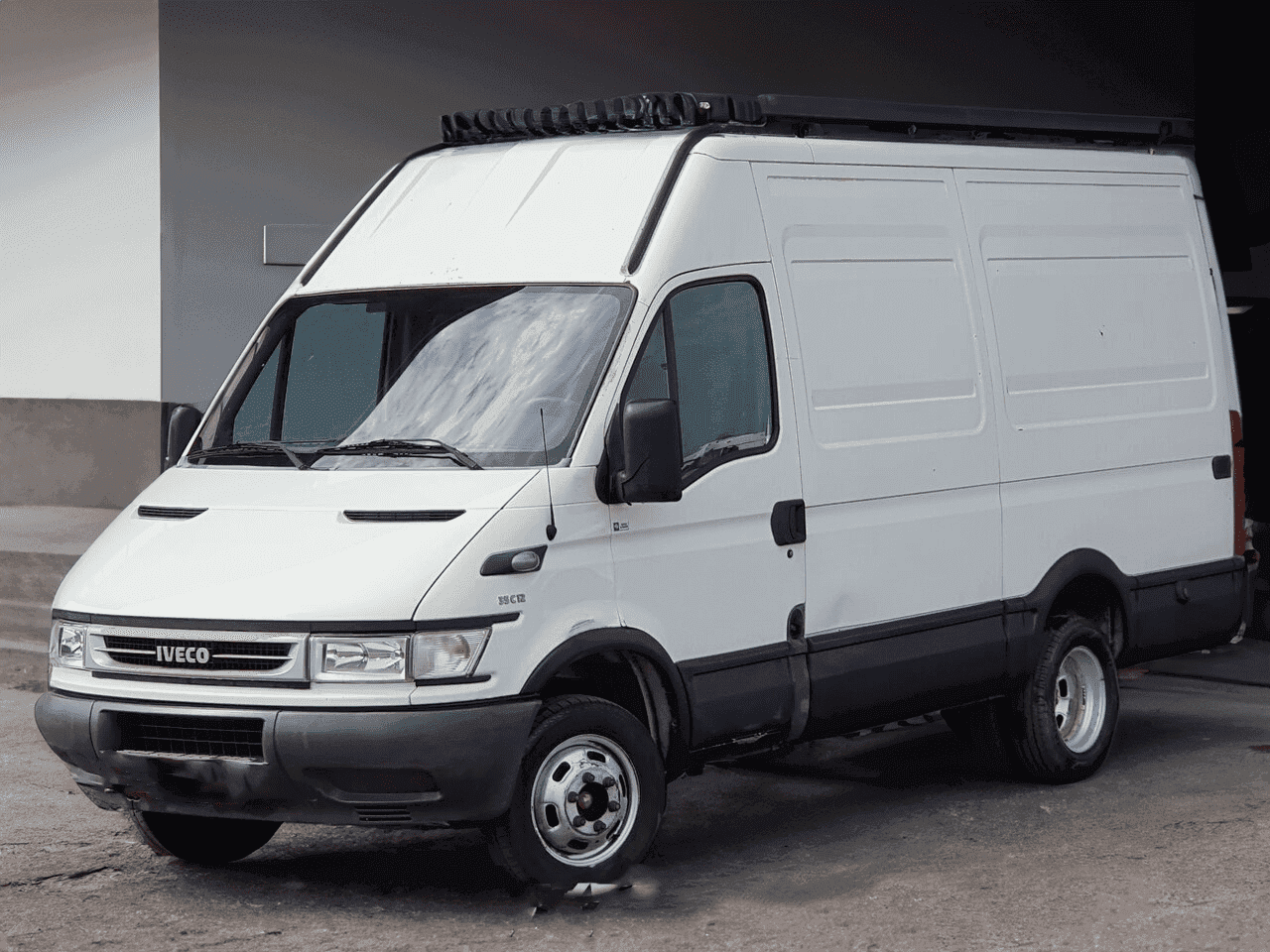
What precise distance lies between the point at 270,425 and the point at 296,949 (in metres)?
2.00

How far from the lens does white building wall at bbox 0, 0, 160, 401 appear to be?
13.4 meters

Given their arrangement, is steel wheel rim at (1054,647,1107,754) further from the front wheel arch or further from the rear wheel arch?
the front wheel arch

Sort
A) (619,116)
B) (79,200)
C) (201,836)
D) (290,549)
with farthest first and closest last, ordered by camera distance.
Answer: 1. (79,200)
2. (619,116)
3. (201,836)
4. (290,549)

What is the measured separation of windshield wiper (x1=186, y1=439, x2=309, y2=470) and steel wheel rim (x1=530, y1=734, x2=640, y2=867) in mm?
1332

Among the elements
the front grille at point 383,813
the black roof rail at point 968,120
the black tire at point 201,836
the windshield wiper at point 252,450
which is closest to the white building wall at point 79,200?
the windshield wiper at point 252,450

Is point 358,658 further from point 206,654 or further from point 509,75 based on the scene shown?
point 509,75

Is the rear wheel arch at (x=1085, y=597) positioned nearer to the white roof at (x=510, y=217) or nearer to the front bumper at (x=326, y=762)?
the white roof at (x=510, y=217)

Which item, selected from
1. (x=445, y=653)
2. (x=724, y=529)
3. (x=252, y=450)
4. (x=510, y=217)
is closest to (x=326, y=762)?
(x=445, y=653)

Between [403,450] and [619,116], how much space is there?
166cm

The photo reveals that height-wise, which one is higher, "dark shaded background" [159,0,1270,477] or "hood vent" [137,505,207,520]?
"dark shaded background" [159,0,1270,477]

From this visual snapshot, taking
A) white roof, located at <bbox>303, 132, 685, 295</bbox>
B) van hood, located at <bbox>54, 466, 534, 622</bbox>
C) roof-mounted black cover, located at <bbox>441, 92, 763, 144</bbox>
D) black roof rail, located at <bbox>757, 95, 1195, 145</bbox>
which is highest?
black roof rail, located at <bbox>757, 95, 1195, 145</bbox>

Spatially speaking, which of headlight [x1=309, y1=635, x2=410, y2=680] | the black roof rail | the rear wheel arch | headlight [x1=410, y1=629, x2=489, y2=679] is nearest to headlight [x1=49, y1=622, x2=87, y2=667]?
headlight [x1=309, y1=635, x2=410, y2=680]

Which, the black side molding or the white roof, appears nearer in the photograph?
the white roof

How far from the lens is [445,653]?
235 inches
